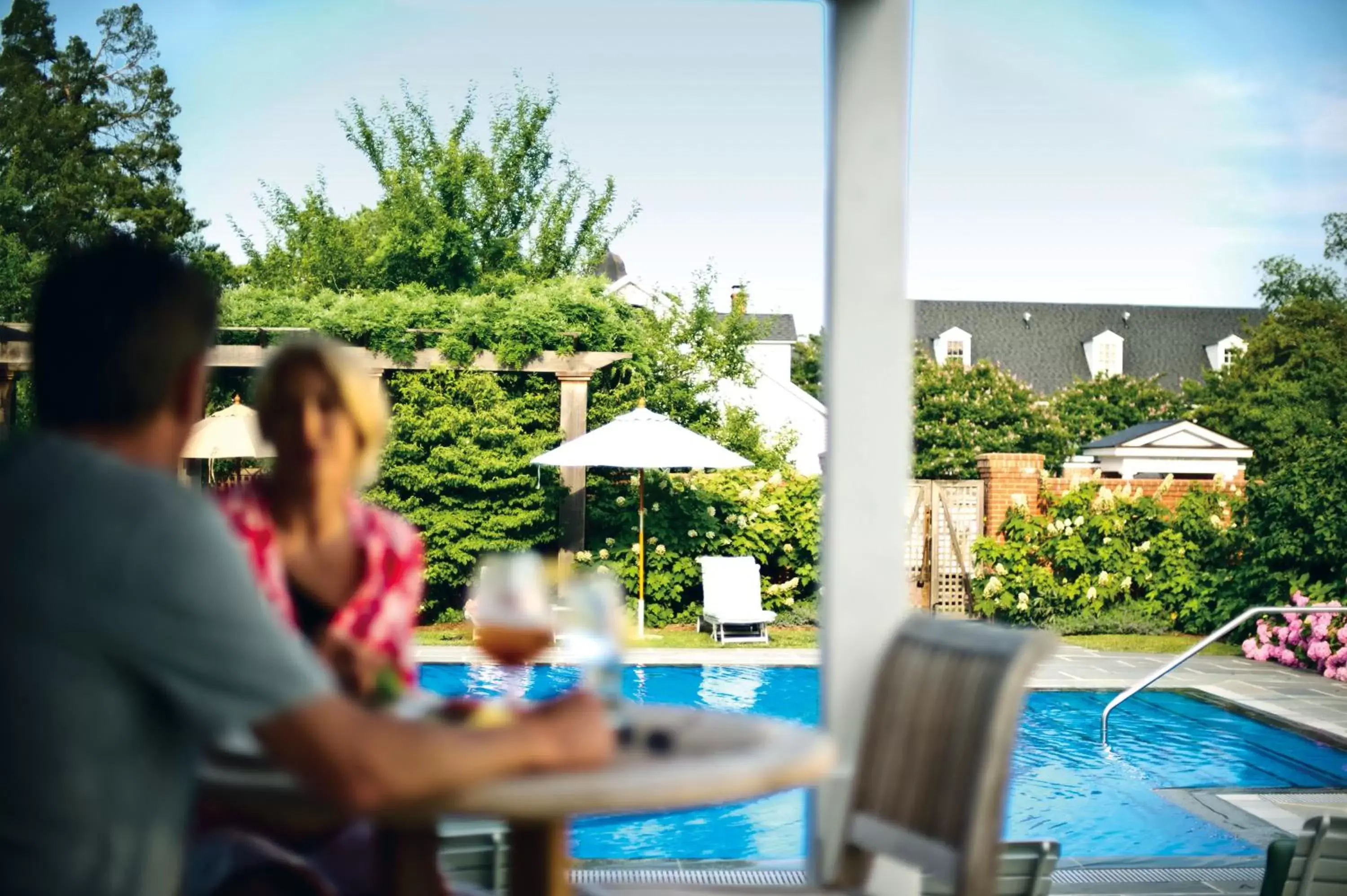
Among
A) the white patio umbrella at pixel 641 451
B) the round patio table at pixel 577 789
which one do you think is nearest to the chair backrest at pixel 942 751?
the round patio table at pixel 577 789

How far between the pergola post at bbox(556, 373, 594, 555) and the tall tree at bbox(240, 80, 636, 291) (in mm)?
6494

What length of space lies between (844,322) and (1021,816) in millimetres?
5584

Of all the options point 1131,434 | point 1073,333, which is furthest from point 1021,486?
point 1073,333

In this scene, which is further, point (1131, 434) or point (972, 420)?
point (972, 420)

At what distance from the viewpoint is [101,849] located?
1.28 m

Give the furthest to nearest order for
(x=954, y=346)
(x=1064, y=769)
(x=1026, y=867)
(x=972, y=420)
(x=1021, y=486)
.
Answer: (x=954, y=346) → (x=972, y=420) → (x=1021, y=486) → (x=1064, y=769) → (x=1026, y=867)

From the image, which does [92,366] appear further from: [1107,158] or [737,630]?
[1107,158]

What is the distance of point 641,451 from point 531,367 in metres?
1.61

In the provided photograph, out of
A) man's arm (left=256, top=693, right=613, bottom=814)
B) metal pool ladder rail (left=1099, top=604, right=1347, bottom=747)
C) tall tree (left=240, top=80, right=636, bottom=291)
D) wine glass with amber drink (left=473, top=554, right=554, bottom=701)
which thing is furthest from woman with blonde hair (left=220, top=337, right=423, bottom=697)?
tall tree (left=240, top=80, right=636, bottom=291)

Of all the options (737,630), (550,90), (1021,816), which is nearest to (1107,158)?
(550,90)

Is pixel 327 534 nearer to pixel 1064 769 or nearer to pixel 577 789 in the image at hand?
pixel 577 789

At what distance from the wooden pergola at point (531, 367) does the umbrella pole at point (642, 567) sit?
1.86 feet

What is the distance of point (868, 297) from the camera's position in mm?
2637

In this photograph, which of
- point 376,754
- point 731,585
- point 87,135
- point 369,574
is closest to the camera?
point 376,754
